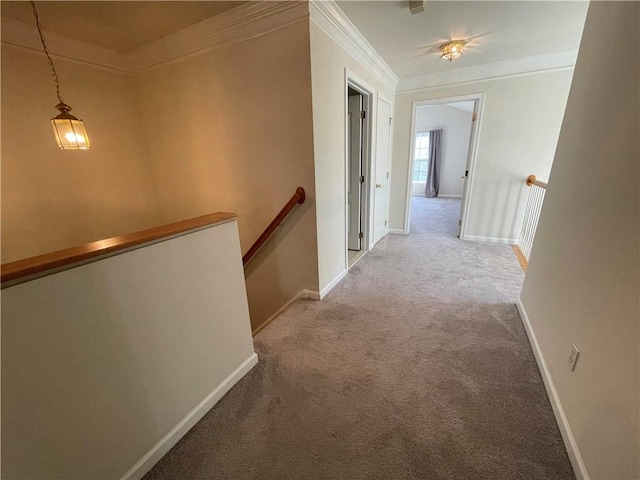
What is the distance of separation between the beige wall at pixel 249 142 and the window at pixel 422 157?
6.82 m

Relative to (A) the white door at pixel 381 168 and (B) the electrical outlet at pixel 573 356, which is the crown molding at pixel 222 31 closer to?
(A) the white door at pixel 381 168

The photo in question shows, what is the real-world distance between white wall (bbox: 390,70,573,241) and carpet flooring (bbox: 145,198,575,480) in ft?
5.54

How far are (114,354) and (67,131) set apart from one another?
150cm

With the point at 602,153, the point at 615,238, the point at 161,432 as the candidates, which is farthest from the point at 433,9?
the point at 161,432

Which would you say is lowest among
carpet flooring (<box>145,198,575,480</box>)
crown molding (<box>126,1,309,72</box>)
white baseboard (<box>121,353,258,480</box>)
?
carpet flooring (<box>145,198,575,480</box>)

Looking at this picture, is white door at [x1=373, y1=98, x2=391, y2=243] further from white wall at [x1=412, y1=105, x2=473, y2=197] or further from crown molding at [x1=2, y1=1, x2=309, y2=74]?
white wall at [x1=412, y1=105, x2=473, y2=197]

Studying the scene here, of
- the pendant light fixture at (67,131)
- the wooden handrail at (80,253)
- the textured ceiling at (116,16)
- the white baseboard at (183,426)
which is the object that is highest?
the textured ceiling at (116,16)

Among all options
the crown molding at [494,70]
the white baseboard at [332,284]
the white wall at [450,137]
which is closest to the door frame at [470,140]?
the crown molding at [494,70]

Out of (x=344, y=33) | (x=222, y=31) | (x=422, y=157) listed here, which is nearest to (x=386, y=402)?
(x=344, y=33)

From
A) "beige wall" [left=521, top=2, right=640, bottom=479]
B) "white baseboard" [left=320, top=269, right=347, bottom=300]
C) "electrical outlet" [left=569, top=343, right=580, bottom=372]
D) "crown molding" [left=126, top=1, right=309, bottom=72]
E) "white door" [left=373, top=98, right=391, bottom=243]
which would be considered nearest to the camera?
"beige wall" [left=521, top=2, right=640, bottom=479]

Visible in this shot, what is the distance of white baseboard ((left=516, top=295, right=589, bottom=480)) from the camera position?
0.99m

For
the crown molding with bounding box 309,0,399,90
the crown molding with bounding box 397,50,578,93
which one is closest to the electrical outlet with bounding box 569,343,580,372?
the crown molding with bounding box 309,0,399,90

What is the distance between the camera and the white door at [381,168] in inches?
130

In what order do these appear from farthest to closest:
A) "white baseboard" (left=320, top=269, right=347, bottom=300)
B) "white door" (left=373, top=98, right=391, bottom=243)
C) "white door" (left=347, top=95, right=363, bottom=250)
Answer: "white door" (left=373, top=98, right=391, bottom=243)
"white door" (left=347, top=95, right=363, bottom=250)
"white baseboard" (left=320, top=269, right=347, bottom=300)
